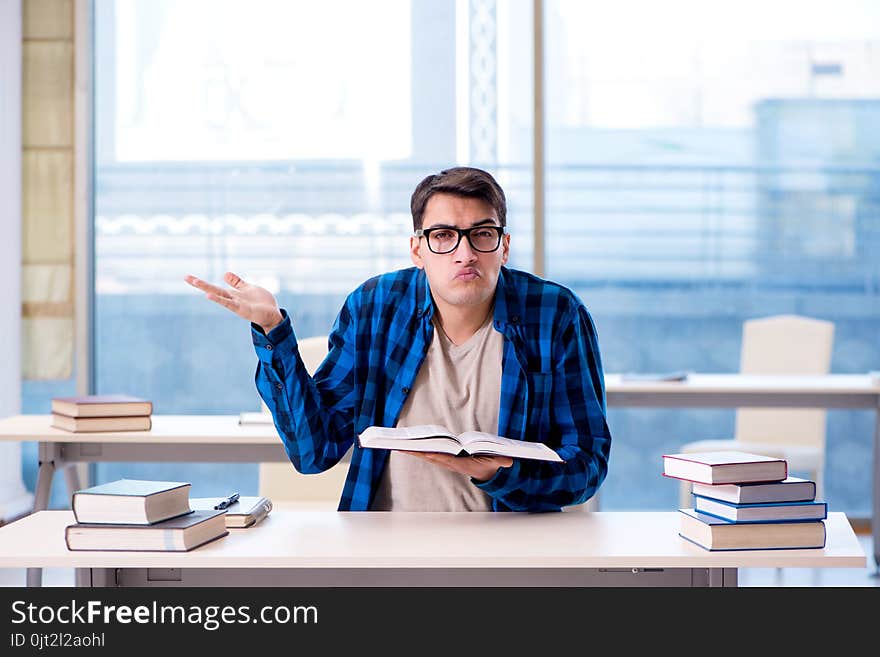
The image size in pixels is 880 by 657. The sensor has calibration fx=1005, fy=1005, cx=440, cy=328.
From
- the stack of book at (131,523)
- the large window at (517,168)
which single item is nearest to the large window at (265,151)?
the large window at (517,168)

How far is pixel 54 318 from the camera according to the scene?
498 centimetres

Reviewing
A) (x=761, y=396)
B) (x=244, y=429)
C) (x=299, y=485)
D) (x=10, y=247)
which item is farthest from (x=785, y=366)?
(x=10, y=247)

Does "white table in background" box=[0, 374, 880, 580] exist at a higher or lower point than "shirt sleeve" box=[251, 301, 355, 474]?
lower

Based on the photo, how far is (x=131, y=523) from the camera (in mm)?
1611

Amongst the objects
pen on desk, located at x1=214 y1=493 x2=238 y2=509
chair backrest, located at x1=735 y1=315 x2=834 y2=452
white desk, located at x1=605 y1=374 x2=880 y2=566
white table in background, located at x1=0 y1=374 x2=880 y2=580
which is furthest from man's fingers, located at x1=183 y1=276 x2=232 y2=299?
chair backrest, located at x1=735 y1=315 x2=834 y2=452

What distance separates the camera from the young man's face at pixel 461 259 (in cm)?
200

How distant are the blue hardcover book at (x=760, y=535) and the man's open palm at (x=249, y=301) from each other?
34.3 inches

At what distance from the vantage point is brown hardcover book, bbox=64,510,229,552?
160cm

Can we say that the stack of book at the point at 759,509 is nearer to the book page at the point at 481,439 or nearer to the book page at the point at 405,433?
the book page at the point at 481,439

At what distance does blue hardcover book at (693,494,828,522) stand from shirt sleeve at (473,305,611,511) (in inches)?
14.5

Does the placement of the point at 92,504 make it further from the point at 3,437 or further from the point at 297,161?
the point at 297,161

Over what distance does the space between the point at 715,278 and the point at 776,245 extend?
323 mm

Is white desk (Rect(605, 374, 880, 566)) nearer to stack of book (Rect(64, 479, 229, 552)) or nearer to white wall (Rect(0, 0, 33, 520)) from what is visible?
stack of book (Rect(64, 479, 229, 552))
